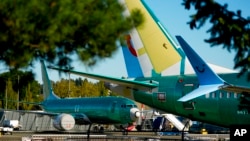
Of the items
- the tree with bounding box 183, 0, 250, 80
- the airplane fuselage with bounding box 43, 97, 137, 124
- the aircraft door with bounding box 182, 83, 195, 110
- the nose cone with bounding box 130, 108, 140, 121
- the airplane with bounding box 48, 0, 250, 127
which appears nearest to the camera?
the tree with bounding box 183, 0, 250, 80

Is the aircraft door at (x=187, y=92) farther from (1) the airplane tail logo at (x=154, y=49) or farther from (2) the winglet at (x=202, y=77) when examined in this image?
(2) the winglet at (x=202, y=77)

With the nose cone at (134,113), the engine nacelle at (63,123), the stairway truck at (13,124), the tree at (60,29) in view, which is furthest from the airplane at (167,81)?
the stairway truck at (13,124)

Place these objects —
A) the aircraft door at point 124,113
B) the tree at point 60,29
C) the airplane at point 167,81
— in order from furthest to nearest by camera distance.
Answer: the aircraft door at point 124,113 → the airplane at point 167,81 → the tree at point 60,29

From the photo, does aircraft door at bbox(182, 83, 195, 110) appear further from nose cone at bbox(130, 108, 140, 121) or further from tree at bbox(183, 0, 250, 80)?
nose cone at bbox(130, 108, 140, 121)

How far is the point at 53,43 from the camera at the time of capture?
27.5ft

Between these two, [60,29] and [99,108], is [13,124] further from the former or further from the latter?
[60,29]

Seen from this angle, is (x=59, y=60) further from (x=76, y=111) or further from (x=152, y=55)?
(x=76, y=111)

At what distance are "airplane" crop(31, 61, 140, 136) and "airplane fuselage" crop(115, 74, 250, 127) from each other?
45.1 ft

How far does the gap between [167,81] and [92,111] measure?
65.4ft

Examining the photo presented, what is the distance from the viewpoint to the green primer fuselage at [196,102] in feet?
73.9

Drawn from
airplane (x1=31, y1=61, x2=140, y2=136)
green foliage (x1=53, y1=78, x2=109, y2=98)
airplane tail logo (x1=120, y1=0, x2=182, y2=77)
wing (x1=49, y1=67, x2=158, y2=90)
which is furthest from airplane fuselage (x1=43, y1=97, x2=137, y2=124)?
green foliage (x1=53, y1=78, x2=109, y2=98)

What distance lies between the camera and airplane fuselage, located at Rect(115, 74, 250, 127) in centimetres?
2258

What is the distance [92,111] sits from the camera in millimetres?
44469

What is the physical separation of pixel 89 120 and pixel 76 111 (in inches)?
55.9
